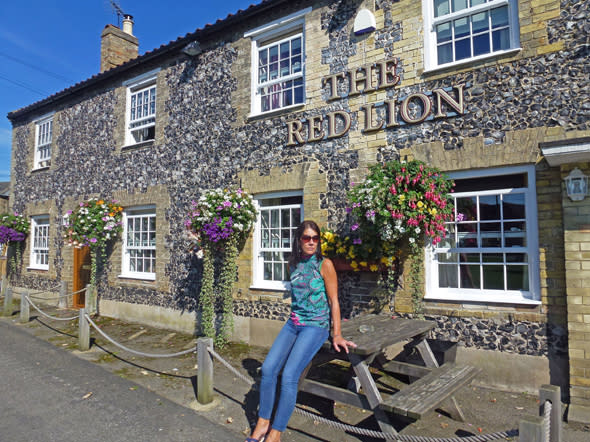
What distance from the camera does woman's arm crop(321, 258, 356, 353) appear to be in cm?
372

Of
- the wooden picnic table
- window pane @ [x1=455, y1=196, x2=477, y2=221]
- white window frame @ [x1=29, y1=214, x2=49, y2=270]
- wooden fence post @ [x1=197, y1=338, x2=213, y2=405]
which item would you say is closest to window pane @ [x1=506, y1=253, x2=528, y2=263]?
window pane @ [x1=455, y1=196, x2=477, y2=221]

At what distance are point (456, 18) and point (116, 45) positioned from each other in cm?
1048

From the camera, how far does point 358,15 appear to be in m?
6.59

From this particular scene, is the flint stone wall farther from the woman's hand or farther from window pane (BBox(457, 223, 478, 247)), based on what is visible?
the woman's hand

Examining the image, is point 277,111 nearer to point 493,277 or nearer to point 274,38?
point 274,38

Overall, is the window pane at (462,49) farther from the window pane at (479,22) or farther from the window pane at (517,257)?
the window pane at (517,257)

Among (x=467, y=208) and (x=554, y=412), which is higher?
(x=467, y=208)

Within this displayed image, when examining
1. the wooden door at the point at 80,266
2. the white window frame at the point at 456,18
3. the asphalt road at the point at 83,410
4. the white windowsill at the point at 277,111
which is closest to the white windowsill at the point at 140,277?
the wooden door at the point at 80,266

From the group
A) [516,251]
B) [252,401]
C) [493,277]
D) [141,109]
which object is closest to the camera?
[252,401]

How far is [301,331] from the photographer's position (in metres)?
→ 3.83

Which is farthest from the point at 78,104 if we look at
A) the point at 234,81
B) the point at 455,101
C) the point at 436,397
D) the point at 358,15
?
the point at 436,397

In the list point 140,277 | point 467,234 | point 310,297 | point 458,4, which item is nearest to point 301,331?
point 310,297

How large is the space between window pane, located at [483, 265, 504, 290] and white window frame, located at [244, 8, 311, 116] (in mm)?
4007

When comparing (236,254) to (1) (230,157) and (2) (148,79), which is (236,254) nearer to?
(1) (230,157)
